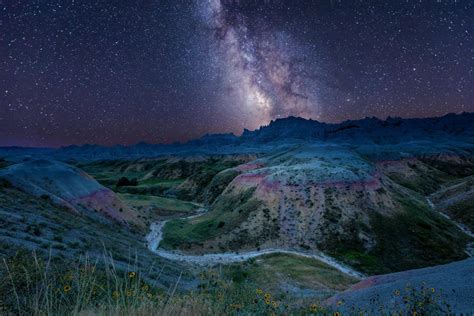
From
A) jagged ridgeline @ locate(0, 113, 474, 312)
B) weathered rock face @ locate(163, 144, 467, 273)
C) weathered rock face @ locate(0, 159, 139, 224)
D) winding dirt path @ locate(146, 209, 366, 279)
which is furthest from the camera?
weathered rock face @ locate(163, 144, 467, 273)

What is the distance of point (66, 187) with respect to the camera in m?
57.2

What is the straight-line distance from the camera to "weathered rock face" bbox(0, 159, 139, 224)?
48.2 meters

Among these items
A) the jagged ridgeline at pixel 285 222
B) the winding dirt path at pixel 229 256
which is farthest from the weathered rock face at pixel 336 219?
the winding dirt path at pixel 229 256

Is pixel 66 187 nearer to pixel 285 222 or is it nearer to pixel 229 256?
pixel 229 256

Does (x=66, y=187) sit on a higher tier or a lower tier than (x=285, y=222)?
higher

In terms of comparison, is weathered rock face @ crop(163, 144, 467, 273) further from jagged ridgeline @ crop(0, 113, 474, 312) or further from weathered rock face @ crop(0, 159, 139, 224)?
weathered rock face @ crop(0, 159, 139, 224)

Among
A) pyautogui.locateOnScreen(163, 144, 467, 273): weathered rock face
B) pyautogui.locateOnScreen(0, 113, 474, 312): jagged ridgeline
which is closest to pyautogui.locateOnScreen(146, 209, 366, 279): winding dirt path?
pyautogui.locateOnScreen(0, 113, 474, 312): jagged ridgeline

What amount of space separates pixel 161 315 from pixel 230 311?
1727 millimetres

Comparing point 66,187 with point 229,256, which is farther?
point 66,187

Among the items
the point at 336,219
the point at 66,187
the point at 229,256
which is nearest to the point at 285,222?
the point at 336,219

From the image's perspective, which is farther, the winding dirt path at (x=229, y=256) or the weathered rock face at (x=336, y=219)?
the weathered rock face at (x=336, y=219)

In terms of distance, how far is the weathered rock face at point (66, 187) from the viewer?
4819cm

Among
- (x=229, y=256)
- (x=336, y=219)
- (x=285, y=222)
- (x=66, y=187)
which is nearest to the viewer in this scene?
(x=229, y=256)

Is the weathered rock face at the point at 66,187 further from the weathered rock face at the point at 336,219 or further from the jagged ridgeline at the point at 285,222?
the weathered rock face at the point at 336,219
